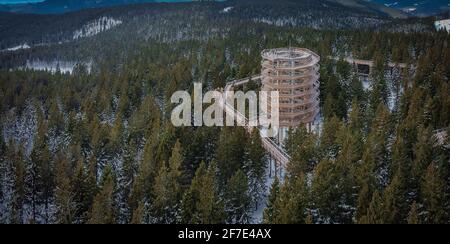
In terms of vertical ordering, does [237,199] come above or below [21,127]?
above

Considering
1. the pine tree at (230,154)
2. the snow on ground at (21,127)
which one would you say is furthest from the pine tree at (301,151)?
the snow on ground at (21,127)

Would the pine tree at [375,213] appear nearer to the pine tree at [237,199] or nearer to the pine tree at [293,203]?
the pine tree at [293,203]

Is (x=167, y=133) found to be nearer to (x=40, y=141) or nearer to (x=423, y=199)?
(x=40, y=141)

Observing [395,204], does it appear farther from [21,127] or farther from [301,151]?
[21,127]

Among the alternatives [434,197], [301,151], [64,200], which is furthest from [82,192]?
[434,197]

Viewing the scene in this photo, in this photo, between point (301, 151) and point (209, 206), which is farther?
point (301, 151)

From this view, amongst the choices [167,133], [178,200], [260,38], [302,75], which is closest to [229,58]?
[260,38]

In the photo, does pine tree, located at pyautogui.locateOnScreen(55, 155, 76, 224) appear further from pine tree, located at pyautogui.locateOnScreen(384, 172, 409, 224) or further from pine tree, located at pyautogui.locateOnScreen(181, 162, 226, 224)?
pine tree, located at pyautogui.locateOnScreen(384, 172, 409, 224)
